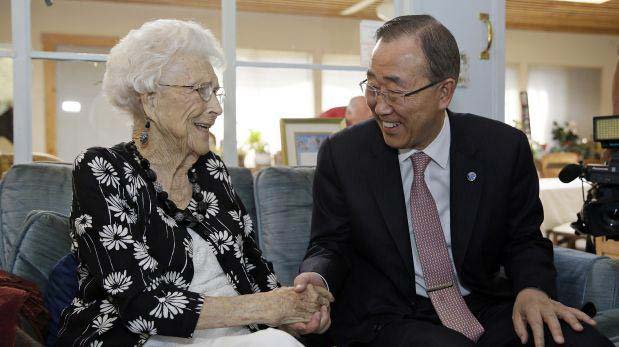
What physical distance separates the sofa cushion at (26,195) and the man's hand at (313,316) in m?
0.84

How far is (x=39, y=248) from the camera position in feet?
5.72

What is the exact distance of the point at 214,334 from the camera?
1592 mm

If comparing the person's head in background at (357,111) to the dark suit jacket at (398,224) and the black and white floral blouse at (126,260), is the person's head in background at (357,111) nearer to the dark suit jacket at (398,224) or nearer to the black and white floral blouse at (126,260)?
the dark suit jacket at (398,224)

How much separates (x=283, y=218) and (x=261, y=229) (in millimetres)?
87

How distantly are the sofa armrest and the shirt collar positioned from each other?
0.49 meters

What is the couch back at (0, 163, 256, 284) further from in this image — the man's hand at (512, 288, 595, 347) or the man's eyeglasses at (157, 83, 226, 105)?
the man's hand at (512, 288, 595, 347)

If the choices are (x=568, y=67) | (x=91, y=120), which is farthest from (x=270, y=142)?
(x=568, y=67)

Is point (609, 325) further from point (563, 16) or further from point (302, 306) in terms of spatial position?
point (563, 16)

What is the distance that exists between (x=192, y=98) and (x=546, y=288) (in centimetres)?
103

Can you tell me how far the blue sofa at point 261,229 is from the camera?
1745 mm

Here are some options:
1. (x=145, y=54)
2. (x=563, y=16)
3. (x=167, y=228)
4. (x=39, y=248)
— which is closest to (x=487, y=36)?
(x=145, y=54)

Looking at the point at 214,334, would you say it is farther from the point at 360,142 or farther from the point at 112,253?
the point at 360,142

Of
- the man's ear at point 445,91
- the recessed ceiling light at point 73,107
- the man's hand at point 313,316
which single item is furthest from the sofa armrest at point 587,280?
the recessed ceiling light at point 73,107

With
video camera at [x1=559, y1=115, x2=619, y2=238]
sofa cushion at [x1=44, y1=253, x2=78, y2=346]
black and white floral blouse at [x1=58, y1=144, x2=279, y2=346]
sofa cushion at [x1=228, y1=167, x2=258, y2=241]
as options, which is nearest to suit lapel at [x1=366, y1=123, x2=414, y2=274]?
black and white floral blouse at [x1=58, y1=144, x2=279, y2=346]
